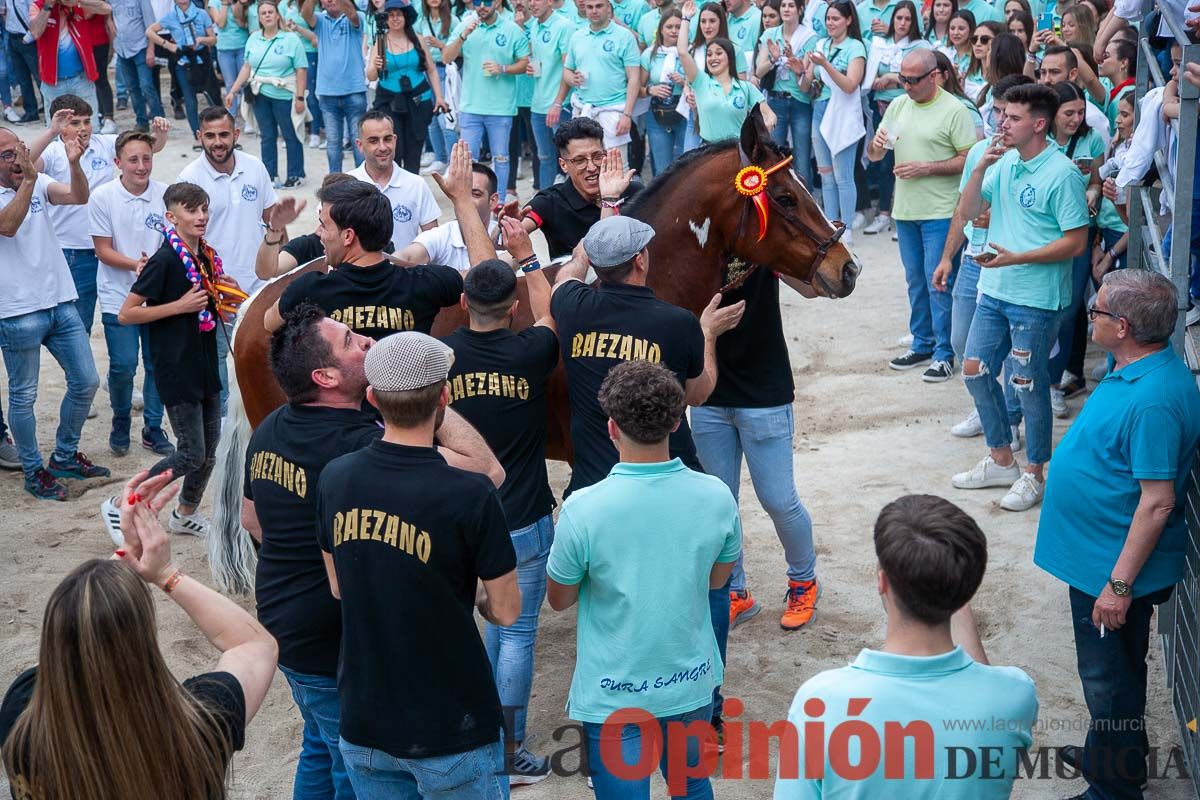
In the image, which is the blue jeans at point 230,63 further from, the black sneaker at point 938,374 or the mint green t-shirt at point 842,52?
the black sneaker at point 938,374

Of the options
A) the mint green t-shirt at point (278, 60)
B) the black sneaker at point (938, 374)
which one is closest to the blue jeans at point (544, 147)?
the mint green t-shirt at point (278, 60)

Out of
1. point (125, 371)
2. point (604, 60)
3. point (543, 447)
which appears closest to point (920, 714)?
point (543, 447)

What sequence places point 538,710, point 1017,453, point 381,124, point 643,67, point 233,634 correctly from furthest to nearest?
1. point 643,67
2. point 1017,453
3. point 381,124
4. point 538,710
5. point 233,634

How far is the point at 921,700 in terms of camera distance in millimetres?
2666

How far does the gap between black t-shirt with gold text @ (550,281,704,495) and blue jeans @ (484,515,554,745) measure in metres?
0.29

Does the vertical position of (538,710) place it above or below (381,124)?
below

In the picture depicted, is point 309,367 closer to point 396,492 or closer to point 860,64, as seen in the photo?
point 396,492

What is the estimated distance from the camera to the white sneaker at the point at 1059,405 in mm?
8445

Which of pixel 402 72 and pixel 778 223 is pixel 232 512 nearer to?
pixel 778 223

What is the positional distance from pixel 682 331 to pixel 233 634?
82.4 inches

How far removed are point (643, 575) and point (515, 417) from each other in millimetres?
1244

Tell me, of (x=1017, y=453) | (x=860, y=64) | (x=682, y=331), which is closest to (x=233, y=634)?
(x=682, y=331)

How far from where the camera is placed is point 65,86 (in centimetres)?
1343

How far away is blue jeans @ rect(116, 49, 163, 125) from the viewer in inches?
661
